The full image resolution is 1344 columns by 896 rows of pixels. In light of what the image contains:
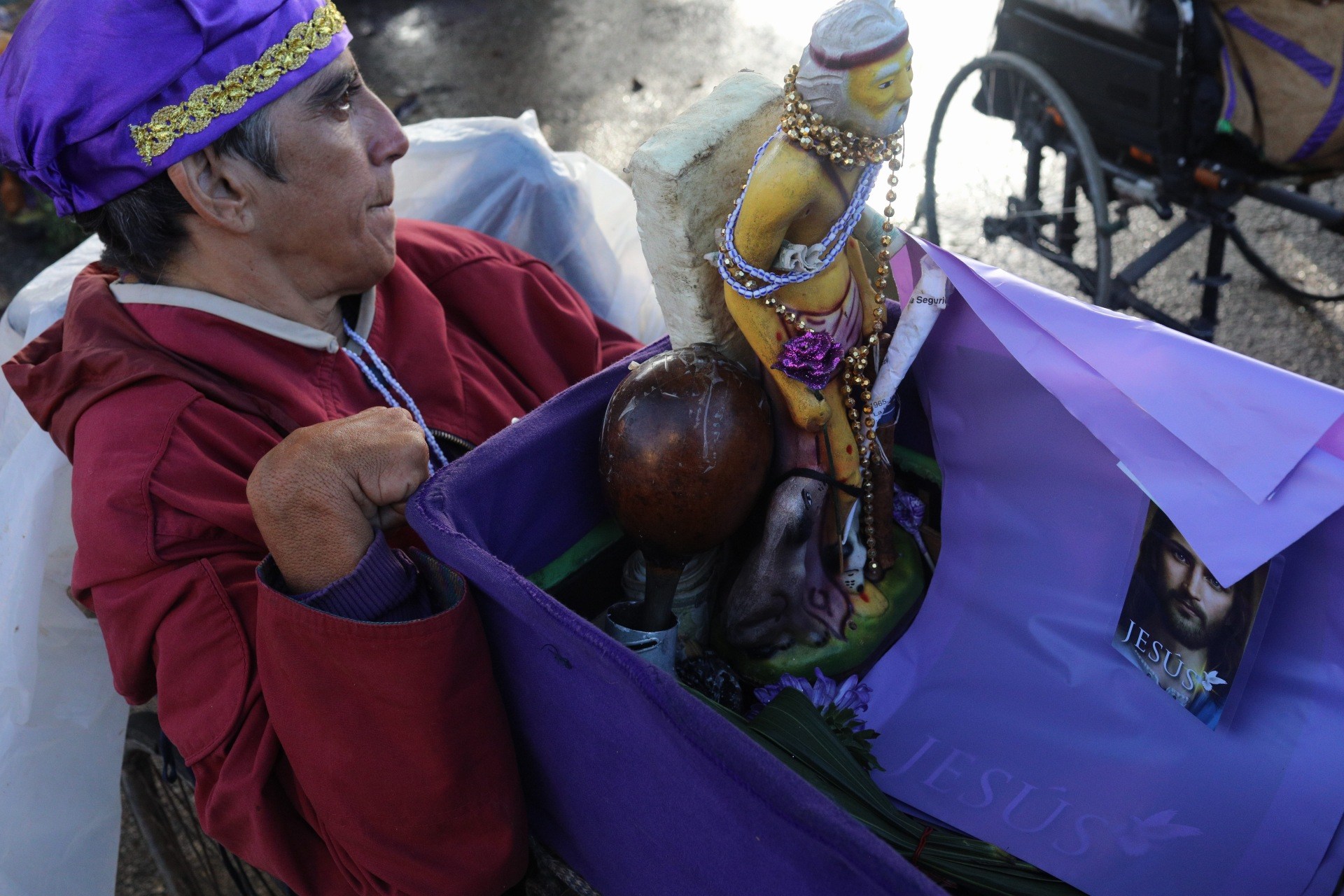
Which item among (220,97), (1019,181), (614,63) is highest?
(220,97)

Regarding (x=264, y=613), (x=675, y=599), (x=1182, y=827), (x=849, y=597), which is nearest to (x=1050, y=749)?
(x=1182, y=827)

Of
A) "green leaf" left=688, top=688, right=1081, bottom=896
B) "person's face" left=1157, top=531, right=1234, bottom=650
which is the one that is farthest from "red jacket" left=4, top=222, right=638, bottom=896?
"person's face" left=1157, top=531, right=1234, bottom=650

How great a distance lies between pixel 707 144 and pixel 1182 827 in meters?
0.77

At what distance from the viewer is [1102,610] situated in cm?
103

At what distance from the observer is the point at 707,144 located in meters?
0.99

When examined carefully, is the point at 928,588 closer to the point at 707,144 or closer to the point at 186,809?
the point at 707,144

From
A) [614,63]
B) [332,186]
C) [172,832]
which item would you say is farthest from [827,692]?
[614,63]

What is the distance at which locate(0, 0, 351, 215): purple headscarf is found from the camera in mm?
1083

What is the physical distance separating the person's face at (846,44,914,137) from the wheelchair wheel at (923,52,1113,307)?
152 centimetres

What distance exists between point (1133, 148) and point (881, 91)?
1.76 m

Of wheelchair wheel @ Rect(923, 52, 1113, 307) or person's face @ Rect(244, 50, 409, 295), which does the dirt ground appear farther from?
person's face @ Rect(244, 50, 409, 295)

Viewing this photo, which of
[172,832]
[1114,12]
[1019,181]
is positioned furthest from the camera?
[1019,181]

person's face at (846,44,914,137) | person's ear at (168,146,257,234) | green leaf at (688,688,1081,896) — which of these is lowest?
green leaf at (688,688,1081,896)

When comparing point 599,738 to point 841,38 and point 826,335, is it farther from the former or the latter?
point 841,38
